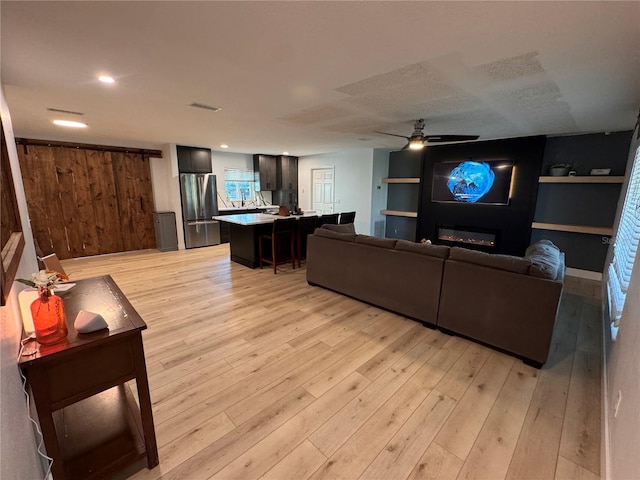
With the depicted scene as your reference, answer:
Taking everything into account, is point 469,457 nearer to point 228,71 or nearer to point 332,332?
point 332,332

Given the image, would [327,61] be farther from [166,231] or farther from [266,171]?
[266,171]

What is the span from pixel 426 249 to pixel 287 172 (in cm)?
615

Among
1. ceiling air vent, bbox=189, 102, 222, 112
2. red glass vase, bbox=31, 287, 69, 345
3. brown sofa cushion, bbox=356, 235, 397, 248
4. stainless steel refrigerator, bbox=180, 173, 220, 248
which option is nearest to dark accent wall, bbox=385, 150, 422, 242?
brown sofa cushion, bbox=356, 235, 397, 248

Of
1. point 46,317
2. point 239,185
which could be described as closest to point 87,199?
point 239,185

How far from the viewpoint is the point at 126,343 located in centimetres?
133

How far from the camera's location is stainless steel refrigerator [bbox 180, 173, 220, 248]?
6312 mm

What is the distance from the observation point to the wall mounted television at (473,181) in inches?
204

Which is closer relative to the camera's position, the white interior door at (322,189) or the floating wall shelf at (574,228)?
the floating wall shelf at (574,228)

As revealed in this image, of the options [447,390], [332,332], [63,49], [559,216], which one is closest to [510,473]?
[447,390]

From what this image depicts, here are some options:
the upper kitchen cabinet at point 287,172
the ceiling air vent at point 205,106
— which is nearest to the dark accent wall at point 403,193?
the upper kitchen cabinet at point 287,172

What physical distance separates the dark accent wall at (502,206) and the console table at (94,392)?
5.83m

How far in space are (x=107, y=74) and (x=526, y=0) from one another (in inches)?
113

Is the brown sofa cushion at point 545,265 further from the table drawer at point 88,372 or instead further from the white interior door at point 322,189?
the white interior door at point 322,189

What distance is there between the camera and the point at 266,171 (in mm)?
8023
